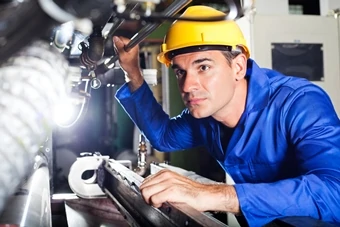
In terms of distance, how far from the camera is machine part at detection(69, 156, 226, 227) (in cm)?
89

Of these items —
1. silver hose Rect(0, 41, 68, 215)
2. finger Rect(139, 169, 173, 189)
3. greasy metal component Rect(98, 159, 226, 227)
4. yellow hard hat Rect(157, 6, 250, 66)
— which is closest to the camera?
silver hose Rect(0, 41, 68, 215)

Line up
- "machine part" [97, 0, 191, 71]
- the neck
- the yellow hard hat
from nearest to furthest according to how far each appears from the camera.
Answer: "machine part" [97, 0, 191, 71] < the yellow hard hat < the neck

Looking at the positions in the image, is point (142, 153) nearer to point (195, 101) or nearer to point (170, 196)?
point (195, 101)

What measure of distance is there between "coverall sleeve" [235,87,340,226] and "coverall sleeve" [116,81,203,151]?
0.66 meters

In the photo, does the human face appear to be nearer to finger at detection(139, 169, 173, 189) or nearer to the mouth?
the mouth

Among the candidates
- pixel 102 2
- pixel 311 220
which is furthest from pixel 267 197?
pixel 102 2

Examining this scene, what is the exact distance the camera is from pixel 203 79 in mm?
1223

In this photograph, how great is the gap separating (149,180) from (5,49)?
0.66 meters

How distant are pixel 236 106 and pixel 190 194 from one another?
1.53 feet

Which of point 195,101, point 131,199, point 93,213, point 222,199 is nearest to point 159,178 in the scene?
point 222,199

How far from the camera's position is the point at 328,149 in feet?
3.30

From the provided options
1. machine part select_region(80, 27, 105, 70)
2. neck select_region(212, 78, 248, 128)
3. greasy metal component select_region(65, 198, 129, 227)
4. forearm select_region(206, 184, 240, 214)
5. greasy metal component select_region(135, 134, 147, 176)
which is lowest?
greasy metal component select_region(65, 198, 129, 227)

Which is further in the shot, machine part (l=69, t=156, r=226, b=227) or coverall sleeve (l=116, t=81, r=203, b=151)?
coverall sleeve (l=116, t=81, r=203, b=151)

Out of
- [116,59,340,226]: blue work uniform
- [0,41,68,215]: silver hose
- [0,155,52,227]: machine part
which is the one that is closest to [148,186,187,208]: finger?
[116,59,340,226]: blue work uniform
